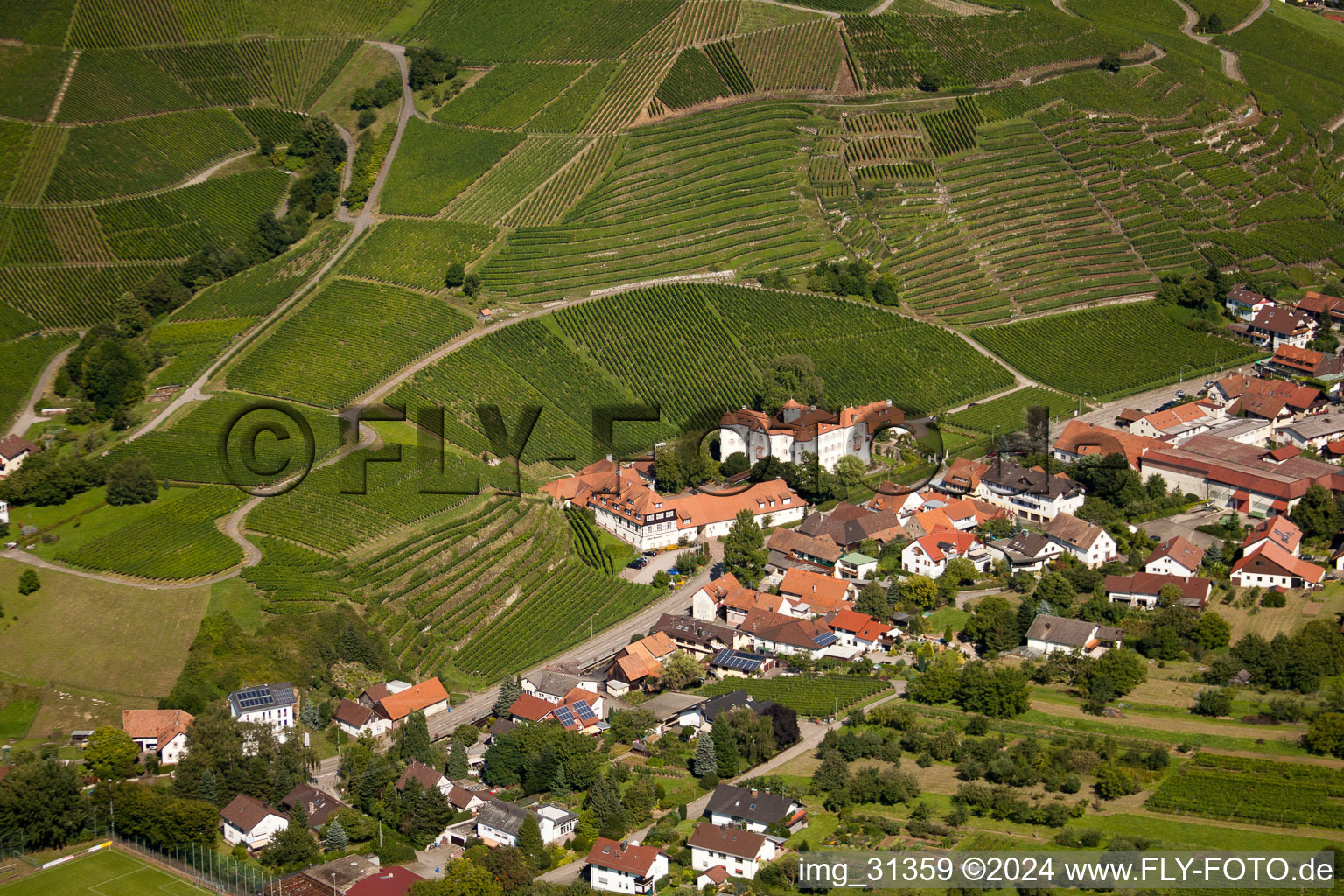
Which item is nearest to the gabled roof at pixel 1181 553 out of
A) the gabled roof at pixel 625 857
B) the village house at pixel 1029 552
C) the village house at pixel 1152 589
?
the village house at pixel 1152 589

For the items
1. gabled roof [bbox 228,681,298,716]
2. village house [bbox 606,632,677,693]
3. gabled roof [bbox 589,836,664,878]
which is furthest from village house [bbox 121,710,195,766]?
gabled roof [bbox 589,836,664,878]

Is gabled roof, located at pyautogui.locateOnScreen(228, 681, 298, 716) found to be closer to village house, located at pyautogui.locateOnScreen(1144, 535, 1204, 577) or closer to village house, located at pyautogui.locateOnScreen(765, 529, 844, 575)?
village house, located at pyautogui.locateOnScreen(765, 529, 844, 575)

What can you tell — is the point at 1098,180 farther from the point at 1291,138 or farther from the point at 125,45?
the point at 125,45

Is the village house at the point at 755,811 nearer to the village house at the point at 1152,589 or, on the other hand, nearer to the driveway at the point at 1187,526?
the village house at the point at 1152,589

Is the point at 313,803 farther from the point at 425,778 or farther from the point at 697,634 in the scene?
the point at 697,634

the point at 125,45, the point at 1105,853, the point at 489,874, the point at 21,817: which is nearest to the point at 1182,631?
the point at 1105,853

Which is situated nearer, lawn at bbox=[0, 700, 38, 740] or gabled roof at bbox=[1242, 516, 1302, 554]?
lawn at bbox=[0, 700, 38, 740]

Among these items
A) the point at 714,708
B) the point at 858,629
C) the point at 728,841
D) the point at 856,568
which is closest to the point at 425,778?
the point at 714,708
